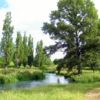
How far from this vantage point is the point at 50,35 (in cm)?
5119

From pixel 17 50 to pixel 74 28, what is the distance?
46008mm

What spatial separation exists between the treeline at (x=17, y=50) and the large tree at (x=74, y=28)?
6819 mm

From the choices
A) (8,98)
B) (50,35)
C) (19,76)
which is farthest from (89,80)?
(8,98)

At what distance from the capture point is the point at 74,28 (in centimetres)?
4950

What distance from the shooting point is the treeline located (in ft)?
231

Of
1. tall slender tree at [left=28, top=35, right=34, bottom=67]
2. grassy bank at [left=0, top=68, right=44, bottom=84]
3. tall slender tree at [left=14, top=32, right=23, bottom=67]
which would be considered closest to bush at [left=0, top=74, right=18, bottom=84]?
grassy bank at [left=0, top=68, right=44, bottom=84]

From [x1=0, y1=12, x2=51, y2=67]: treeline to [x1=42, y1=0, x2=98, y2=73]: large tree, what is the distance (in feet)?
22.4

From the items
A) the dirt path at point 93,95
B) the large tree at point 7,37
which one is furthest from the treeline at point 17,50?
the dirt path at point 93,95

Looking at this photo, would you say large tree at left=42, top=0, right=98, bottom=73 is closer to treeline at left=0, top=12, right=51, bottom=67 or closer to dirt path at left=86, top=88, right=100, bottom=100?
treeline at left=0, top=12, right=51, bottom=67

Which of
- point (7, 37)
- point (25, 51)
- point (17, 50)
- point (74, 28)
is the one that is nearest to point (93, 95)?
point (74, 28)

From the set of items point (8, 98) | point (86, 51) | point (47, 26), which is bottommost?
point (8, 98)

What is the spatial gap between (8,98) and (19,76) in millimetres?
37087

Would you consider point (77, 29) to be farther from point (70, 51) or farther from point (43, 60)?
point (43, 60)

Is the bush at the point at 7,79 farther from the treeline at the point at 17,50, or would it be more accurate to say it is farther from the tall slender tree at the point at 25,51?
the tall slender tree at the point at 25,51
